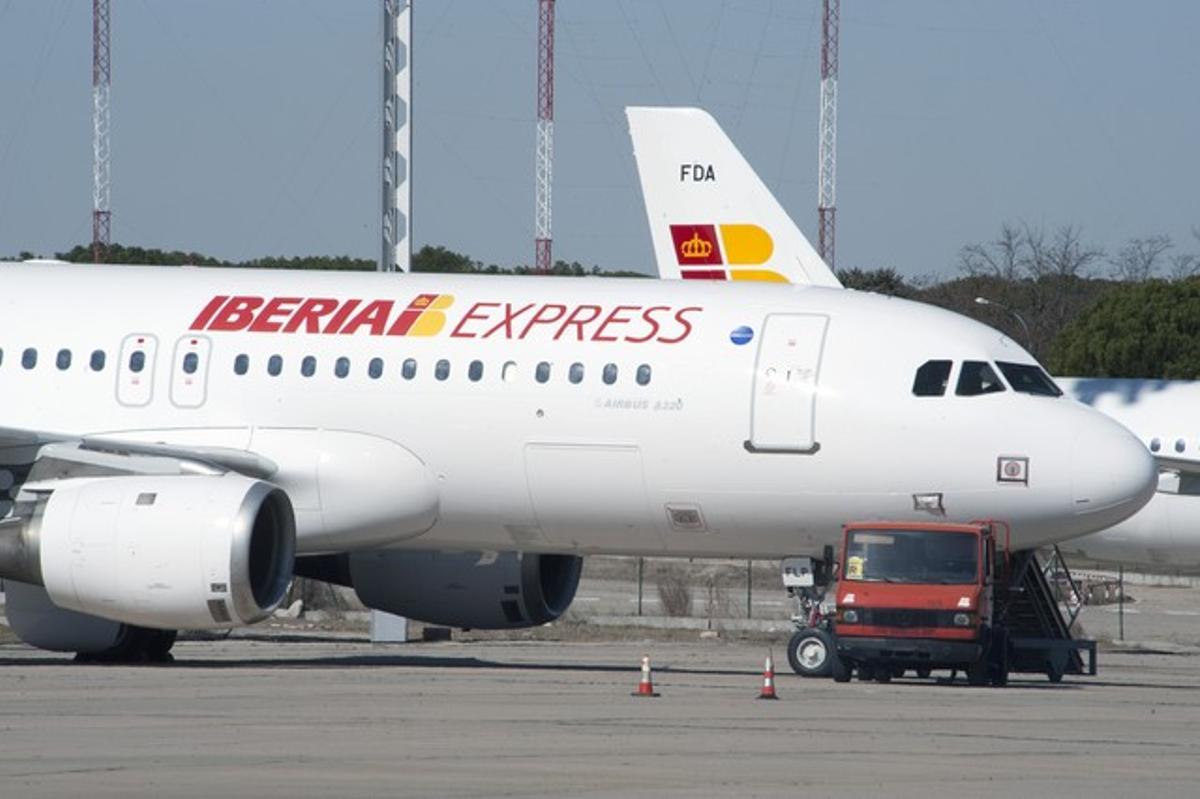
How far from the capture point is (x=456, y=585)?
28.2 metres

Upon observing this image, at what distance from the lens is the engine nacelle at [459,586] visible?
28.0 meters

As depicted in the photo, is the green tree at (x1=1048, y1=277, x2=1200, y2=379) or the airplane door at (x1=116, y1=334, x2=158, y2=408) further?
the green tree at (x1=1048, y1=277, x2=1200, y2=379)

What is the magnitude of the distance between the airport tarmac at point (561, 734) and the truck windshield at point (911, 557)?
1.05 metres

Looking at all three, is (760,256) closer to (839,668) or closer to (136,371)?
(136,371)

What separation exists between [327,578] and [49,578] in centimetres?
487

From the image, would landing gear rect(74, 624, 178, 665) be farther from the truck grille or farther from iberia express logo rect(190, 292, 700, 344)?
the truck grille

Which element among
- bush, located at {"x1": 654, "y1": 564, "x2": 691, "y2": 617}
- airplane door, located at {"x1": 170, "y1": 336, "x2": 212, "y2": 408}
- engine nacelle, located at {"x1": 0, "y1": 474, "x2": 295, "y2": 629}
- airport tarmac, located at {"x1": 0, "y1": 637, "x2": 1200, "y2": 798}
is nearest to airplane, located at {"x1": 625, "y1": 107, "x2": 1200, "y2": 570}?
bush, located at {"x1": 654, "y1": 564, "x2": 691, "y2": 617}

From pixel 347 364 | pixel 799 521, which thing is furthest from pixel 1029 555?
pixel 347 364

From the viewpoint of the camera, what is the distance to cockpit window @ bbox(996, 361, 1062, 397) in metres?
25.6

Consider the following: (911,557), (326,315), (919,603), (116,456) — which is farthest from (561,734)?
(326,315)

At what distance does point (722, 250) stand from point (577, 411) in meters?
16.2

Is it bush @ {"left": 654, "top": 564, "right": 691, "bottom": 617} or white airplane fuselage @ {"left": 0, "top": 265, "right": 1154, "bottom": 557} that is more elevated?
white airplane fuselage @ {"left": 0, "top": 265, "right": 1154, "bottom": 557}

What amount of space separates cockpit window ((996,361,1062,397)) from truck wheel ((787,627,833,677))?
306cm

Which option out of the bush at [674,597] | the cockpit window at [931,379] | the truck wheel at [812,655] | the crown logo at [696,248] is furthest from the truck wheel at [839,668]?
the bush at [674,597]
